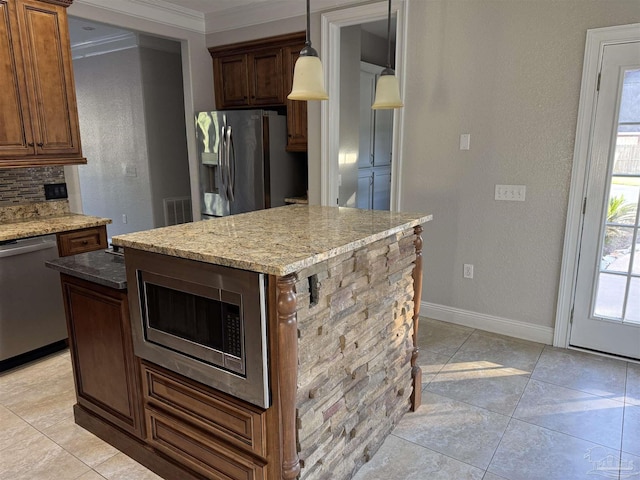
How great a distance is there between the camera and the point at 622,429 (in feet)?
7.29

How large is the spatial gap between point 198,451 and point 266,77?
3.40 meters

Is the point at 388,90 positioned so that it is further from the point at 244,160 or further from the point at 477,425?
the point at 244,160

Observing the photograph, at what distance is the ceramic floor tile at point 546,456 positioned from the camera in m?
1.92

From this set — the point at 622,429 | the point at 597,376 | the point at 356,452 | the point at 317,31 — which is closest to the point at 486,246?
the point at 597,376

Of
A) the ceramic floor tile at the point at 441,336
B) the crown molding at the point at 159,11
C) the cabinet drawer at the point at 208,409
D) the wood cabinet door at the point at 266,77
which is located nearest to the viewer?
the cabinet drawer at the point at 208,409

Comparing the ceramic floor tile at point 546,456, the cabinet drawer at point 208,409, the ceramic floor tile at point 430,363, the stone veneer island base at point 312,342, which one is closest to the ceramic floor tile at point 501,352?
the ceramic floor tile at point 430,363

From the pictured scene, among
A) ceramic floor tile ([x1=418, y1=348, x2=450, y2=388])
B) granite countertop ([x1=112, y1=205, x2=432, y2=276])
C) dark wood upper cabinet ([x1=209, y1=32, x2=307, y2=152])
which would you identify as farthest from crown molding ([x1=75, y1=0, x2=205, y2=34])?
ceramic floor tile ([x1=418, y1=348, x2=450, y2=388])

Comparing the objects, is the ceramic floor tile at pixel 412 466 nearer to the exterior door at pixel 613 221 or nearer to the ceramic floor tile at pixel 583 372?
the ceramic floor tile at pixel 583 372

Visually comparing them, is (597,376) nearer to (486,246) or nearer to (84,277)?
(486,246)

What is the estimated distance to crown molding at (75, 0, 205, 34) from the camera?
3.56 meters

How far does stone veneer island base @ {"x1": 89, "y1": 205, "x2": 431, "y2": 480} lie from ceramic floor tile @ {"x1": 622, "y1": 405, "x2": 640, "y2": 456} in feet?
3.49

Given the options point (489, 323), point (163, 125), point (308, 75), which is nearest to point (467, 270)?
point (489, 323)

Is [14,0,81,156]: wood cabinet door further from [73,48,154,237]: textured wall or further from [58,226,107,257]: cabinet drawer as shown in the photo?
[73,48,154,237]: textured wall

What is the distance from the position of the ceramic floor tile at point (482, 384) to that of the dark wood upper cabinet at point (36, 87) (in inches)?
122
